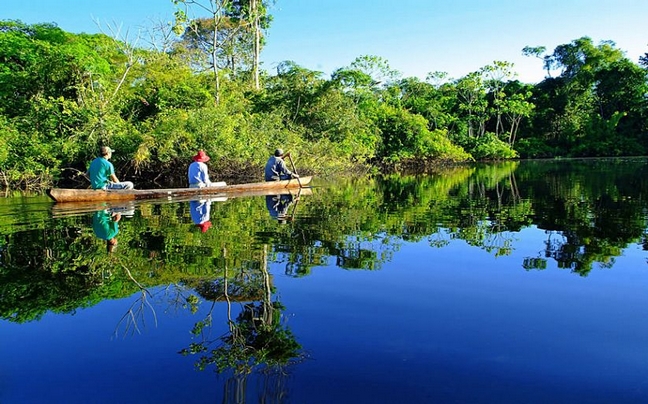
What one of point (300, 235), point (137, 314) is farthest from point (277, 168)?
point (137, 314)

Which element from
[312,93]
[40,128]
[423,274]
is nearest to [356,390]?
[423,274]

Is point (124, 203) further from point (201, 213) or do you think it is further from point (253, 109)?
point (253, 109)

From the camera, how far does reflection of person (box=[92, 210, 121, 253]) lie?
712 cm

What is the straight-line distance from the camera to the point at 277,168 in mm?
15594

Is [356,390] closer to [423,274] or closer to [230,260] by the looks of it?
[423,274]

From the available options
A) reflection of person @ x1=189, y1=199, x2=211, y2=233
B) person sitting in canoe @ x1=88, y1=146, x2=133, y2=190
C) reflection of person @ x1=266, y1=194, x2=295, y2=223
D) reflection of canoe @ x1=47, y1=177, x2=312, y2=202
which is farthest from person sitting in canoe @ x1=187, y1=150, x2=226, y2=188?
person sitting in canoe @ x1=88, y1=146, x2=133, y2=190

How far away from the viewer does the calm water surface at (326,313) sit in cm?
291

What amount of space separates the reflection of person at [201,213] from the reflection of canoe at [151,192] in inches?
27.5

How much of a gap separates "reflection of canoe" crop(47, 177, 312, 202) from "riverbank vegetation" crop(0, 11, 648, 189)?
4.51m

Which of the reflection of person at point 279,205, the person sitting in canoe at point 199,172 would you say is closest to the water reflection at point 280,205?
the reflection of person at point 279,205

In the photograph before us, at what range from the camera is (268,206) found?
11336 mm

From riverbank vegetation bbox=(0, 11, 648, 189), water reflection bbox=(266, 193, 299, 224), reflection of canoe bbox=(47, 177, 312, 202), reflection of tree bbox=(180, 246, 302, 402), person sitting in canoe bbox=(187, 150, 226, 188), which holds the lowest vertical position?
reflection of tree bbox=(180, 246, 302, 402)

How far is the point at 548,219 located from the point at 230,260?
594 centimetres

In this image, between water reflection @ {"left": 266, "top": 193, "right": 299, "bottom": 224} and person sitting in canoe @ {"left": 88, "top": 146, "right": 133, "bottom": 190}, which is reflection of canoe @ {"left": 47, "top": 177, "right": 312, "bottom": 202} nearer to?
person sitting in canoe @ {"left": 88, "top": 146, "right": 133, "bottom": 190}
